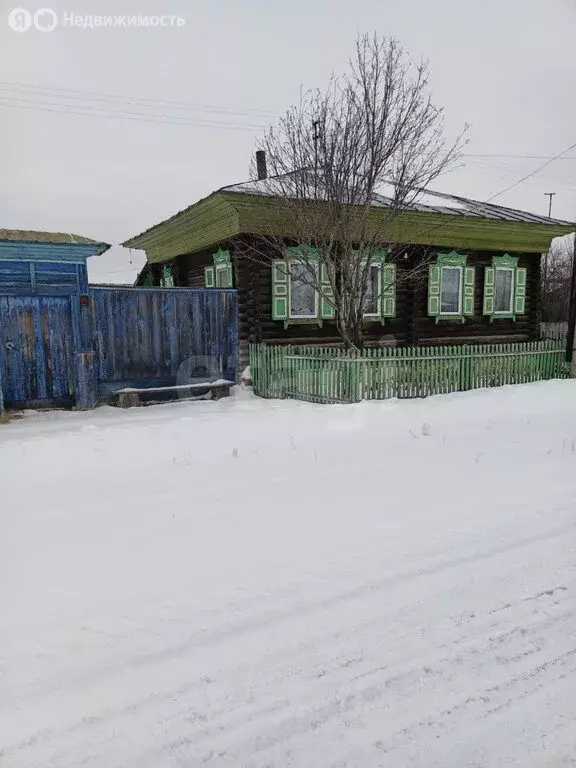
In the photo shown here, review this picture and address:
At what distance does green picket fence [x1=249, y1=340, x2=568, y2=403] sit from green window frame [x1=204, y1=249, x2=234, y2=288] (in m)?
2.67

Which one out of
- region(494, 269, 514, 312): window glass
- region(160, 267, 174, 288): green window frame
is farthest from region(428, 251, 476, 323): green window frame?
region(160, 267, 174, 288): green window frame

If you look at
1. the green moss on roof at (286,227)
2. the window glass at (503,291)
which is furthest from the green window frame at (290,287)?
the window glass at (503,291)

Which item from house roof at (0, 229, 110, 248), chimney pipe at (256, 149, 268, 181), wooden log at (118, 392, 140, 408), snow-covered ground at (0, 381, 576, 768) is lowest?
snow-covered ground at (0, 381, 576, 768)

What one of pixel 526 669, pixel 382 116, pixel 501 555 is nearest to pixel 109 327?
pixel 382 116

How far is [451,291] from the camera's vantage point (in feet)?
52.4

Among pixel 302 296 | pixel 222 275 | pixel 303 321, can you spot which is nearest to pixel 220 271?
pixel 222 275

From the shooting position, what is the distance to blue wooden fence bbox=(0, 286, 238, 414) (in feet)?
28.6

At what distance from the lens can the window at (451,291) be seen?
51.7ft

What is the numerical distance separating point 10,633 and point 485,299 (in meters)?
16.5

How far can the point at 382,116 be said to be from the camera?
10.7 meters

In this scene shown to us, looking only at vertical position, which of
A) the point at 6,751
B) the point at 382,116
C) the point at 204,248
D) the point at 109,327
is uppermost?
the point at 382,116

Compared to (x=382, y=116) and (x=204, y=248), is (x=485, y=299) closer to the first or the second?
(x=382, y=116)

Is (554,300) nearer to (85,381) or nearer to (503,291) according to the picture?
(503,291)

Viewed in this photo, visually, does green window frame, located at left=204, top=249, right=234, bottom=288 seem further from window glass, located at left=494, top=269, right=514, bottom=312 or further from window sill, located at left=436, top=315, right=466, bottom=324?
window glass, located at left=494, top=269, right=514, bottom=312
